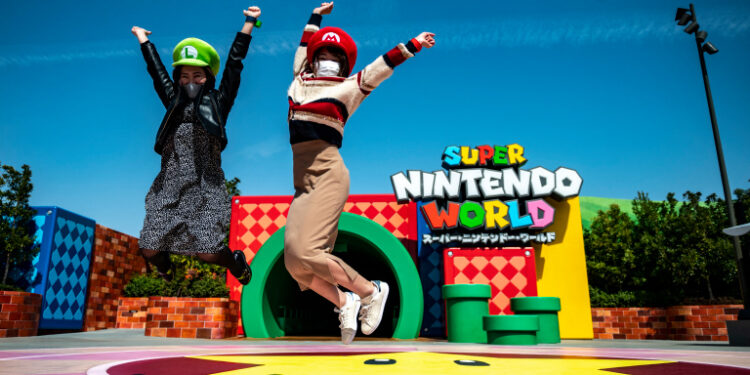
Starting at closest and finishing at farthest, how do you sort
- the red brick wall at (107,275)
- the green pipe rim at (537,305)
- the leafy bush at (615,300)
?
the green pipe rim at (537,305) < the red brick wall at (107,275) < the leafy bush at (615,300)

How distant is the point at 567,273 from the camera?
39.1 feet

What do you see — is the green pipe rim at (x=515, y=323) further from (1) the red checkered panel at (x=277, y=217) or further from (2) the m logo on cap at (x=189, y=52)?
(2) the m logo on cap at (x=189, y=52)

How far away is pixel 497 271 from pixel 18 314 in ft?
33.1

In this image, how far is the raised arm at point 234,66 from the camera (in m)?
2.71

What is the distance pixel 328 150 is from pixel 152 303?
913 cm

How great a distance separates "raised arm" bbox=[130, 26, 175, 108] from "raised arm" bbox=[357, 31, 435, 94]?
118 centimetres

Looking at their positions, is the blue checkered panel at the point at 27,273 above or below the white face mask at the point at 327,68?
below

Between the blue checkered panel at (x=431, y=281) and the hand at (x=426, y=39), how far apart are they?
9.78 meters

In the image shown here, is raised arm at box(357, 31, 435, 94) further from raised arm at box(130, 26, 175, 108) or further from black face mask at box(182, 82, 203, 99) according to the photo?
raised arm at box(130, 26, 175, 108)

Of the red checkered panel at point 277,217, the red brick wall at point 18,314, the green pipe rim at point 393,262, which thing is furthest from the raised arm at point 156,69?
the red checkered panel at point 277,217

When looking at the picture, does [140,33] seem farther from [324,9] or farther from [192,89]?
[324,9]

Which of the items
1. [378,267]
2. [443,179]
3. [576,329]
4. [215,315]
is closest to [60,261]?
[215,315]

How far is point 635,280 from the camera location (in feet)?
67.0

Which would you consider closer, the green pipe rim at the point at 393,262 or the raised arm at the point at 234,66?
the raised arm at the point at 234,66
